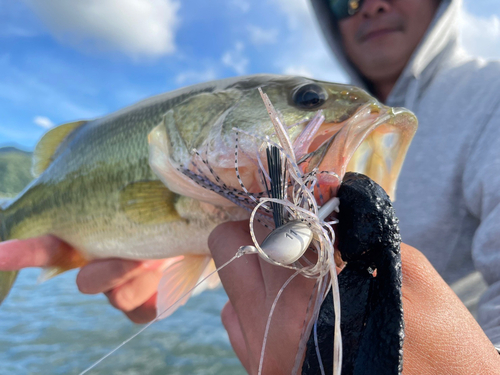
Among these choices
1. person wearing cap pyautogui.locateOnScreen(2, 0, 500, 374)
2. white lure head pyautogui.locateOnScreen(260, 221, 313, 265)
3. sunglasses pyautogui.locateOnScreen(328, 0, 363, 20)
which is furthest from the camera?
sunglasses pyautogui.locateOnScreen(328, 0, 363, 20)

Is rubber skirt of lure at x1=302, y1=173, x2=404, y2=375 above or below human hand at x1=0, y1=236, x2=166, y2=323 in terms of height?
below

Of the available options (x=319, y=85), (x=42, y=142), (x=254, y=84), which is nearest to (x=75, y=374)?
(x=42, y=142)

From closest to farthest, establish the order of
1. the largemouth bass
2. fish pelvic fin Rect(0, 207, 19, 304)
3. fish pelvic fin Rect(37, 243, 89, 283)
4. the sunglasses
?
the largemouth bass, fish pelvic fin Rect(37, 243, 89, 283), fish pelvic fin Rect(0, 207, 19, 304), the sunglasses

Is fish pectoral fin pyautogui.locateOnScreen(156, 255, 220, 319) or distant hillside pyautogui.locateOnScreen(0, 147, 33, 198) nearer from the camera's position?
fish pectoral fin pyautogui.locateOnScreen(156, 255, 220, 319)

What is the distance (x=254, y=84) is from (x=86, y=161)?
2.85ft

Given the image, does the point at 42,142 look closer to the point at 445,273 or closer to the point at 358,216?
the point at 358,216

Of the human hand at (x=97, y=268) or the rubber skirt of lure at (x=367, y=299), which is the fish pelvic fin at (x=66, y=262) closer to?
the human hand at (x=97, y=268)

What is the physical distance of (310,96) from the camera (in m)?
0.82

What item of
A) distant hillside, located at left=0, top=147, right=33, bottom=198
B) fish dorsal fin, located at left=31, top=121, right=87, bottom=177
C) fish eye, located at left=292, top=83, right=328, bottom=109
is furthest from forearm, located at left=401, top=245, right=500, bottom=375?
distant hillside, located at left=0, top=147, right=33, bottom=198

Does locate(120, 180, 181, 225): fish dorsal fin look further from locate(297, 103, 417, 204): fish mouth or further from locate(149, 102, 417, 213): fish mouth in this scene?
locate(297, 103, 417, 204): fish mouth

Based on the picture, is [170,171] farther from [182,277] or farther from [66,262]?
[66,262]

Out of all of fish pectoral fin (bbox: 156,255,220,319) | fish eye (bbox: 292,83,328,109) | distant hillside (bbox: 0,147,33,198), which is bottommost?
fish pectoral fin (bbox: 156,255,220,319)

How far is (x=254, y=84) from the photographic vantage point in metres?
0.97

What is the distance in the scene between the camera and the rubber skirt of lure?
388mm
